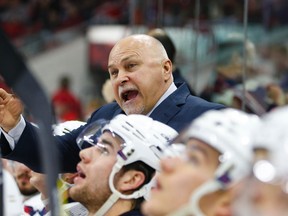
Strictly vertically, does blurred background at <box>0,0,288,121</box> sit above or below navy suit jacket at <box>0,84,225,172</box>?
below

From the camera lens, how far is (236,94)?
5320mm

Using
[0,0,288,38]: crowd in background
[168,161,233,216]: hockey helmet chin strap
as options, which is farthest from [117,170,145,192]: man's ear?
[0,0,288,38]: crowd in background

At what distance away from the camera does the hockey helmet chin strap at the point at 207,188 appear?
7.48ft

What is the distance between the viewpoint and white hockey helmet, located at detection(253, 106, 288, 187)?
2092 millimetres

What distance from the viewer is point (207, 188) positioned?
2291 mm

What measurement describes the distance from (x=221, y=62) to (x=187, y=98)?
232cm

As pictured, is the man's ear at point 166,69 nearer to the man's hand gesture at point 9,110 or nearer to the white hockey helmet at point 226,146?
the man's hand gesture at point 9,110

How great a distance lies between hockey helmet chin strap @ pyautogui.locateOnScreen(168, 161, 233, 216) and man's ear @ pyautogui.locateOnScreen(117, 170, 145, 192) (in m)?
0.58

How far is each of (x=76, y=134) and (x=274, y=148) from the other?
169cm

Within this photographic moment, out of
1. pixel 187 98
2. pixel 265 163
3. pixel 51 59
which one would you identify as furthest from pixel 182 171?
pixel 51 59

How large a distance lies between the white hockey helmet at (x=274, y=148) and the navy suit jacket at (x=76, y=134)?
4.21 feet

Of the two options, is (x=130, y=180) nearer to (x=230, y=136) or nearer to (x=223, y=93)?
(x=230, y=136)

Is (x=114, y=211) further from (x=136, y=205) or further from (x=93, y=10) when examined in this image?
(x=93, y=10)

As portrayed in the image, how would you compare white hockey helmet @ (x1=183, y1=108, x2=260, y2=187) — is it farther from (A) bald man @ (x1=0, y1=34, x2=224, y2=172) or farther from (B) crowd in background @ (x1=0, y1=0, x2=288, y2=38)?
(B) crowd in background @ (x1=0, y1=0, x2=288, y2=38)
